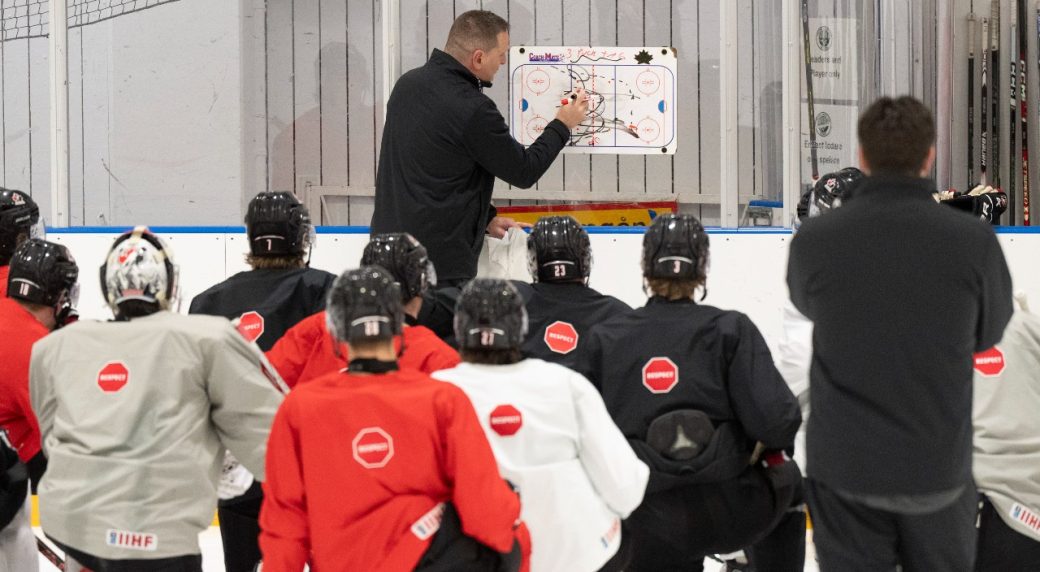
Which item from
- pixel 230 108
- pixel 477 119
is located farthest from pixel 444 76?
pixel 230 108

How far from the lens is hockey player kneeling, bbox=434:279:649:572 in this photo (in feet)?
8.51

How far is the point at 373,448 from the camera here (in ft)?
7.73

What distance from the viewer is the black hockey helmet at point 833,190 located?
3.90 metres

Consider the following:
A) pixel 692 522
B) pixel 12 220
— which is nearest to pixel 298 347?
pixel 692 522

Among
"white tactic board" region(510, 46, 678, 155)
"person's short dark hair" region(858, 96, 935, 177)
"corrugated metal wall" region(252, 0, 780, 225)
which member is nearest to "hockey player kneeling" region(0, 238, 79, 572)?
"person's short dark hair" region(858, 96, 935, 177)

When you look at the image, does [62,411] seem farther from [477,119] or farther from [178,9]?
[178,9]

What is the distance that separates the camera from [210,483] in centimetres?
277

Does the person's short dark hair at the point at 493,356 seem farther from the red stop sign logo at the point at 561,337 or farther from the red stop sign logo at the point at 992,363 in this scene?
the red stop sign logo at the point at 992,363

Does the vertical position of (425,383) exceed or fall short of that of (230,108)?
it falls short

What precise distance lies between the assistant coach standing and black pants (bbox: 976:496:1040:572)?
2.01ft

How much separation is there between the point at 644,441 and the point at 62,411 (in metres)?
1.24

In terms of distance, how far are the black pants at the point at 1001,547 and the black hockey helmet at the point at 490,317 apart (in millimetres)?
1185

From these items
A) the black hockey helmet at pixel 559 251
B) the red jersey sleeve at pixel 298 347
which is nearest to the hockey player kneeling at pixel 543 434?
the red jersey sleeve at pixel 298 347

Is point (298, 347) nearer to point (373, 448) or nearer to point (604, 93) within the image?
point (373, 448)
